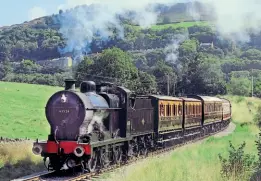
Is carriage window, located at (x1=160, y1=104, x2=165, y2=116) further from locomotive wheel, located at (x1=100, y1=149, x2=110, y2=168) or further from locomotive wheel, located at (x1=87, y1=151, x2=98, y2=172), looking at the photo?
locomotive wheel, located at (x1=87, y1=151, x2=98, y2=172)

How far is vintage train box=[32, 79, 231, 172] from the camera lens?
1495 cm

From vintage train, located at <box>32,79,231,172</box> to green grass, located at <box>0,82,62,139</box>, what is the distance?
31.1ft

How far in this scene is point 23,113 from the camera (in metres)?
39.0

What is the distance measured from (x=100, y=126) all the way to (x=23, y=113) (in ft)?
79.7

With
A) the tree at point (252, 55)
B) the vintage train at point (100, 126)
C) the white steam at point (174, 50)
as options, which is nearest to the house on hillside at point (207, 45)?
the white steam at point (174, 50)

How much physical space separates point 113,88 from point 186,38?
163 metres

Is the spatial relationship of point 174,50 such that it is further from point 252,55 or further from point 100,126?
point 100,126

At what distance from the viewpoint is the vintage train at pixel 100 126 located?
14953 millimetres

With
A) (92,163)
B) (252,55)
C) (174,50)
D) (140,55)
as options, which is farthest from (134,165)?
(252,55)

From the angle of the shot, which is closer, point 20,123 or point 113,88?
point 113,88

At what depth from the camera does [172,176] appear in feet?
40.7

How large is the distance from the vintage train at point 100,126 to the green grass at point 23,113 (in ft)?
31.1

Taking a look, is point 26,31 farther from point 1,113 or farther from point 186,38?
point 1,113

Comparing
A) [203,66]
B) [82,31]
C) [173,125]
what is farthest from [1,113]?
[82,31]
